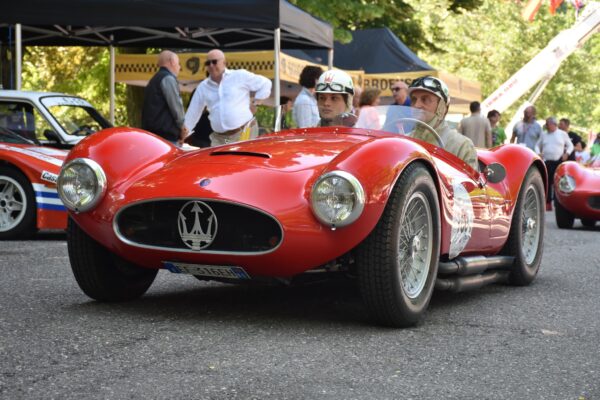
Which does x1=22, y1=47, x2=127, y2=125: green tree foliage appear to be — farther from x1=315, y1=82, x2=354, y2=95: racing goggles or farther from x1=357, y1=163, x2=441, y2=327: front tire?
x1=357, y1=163, x2=441, y2=327: front tire

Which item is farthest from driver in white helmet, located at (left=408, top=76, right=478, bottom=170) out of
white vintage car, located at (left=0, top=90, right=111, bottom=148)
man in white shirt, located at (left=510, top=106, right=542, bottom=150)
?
man in white shirt, located at (left=510, top=106, right=542, bottom=150)

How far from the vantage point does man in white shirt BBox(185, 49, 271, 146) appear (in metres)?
10.8

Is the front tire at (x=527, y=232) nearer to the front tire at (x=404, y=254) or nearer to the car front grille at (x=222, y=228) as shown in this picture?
the front tire at (x=404, y=254)

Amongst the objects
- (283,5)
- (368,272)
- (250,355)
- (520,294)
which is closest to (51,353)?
(250,355)

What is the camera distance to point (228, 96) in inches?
428

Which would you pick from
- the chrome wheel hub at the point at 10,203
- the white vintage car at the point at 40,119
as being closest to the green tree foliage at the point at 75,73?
the white vintage car at the point at 40,119

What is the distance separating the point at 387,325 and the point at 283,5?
9320 millimetres

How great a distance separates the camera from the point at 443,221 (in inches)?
226

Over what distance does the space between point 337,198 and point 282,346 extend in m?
0.72

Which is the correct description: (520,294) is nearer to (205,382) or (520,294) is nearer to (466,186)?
(466,186)

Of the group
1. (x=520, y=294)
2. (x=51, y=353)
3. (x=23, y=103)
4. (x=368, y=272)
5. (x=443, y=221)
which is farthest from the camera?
(x=23, y=103)

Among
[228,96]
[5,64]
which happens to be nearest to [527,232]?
[228,96]

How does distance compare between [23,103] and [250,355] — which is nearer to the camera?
[250,355]

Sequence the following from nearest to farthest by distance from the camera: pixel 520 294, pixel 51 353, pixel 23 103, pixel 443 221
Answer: pixel 51 353, pixel 443 221, pixel 520 294, pixel 23 103
